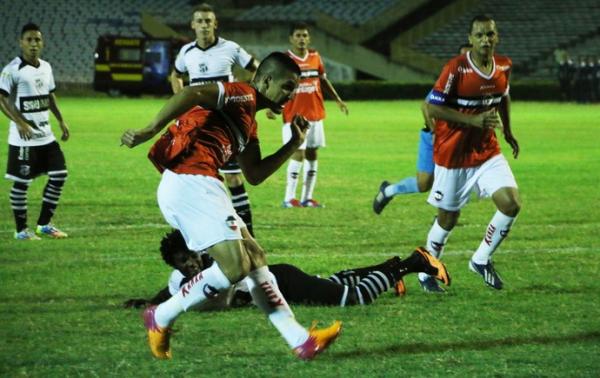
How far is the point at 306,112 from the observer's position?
16859mm

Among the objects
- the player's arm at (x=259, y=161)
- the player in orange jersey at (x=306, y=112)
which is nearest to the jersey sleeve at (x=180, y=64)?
the player in orange jersey at (x=306, y=112)

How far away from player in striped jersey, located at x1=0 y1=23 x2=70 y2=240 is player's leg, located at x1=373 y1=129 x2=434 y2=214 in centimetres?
362

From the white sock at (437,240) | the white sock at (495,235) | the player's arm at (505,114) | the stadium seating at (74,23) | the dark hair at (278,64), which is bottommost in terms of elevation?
the stadium seating at (74,23)

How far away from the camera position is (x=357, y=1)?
58750 millimetres

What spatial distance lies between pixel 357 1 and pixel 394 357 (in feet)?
173

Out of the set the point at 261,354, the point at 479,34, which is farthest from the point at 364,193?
the point at 261,354

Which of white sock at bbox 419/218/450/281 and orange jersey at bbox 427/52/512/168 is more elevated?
orange jersey at bbox 427/52/512/168

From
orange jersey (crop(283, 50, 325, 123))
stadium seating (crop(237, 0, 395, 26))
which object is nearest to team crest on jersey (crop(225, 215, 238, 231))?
orange jersey (crop(283, 50, 325, 123))

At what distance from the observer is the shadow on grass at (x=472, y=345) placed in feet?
23.9

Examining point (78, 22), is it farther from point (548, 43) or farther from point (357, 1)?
point (548, 43)

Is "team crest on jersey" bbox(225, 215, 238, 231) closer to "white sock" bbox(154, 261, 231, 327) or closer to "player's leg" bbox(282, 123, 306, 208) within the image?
"white sock" bbox(154, 261, 231, 327)

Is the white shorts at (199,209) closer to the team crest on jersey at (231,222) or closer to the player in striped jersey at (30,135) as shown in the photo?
the team crest on jersey at (231,222)

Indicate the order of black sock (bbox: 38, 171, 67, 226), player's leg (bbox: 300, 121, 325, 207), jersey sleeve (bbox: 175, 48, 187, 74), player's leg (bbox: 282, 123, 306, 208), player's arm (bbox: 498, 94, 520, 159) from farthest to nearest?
1. player's leg (bbox: 300, 121, 325, 207)
2. player's leg (bbox: 282, 123, 306, 208)
3. jersey sleeve (bbox: 175, 48, 187, 74)
4. black sock (bbox: 38, 171, 67, 226)
5. player's arm (bbox: 498, 94, 520, 159)

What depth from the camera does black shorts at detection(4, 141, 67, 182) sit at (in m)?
12.6
